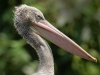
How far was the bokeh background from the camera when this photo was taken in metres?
8.09

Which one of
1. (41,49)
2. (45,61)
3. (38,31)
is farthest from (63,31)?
(45,61)

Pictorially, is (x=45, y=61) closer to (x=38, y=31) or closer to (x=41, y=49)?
(x=41, y=49)

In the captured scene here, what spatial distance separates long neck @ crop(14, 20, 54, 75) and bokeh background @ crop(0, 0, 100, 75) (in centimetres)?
248

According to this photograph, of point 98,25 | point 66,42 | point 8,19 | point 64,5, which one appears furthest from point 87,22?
point 66,42

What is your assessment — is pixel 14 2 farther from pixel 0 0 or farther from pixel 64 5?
pixel 64 5

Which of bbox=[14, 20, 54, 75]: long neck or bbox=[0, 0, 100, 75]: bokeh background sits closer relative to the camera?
bbox=[14, 20, 54, 75]: long neck

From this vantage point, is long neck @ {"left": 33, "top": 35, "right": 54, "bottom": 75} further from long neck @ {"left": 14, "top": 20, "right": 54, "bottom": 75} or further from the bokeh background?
the bokeh background

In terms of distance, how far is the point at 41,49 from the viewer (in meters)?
Answer: 5.18

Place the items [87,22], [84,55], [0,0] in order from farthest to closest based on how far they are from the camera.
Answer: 1. [0,0]
2. [87,22]
3. [84,55]

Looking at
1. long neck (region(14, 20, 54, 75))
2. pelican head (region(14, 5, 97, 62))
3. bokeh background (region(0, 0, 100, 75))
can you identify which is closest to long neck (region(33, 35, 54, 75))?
long neck (region(14, 20, 54, 75))

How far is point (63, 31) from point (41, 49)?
11.4ft

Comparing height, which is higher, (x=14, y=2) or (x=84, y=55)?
(x=14, y=2)

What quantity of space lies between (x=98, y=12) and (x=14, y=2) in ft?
4.89

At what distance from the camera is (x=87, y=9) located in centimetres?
844
